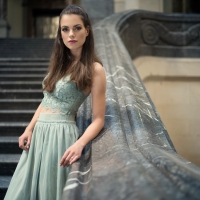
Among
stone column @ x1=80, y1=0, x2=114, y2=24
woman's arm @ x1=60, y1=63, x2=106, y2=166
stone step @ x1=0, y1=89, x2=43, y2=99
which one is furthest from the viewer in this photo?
stone column @ x1=80, y1=0, x2=114, y2=24

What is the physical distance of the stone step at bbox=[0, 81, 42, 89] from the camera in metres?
4.06

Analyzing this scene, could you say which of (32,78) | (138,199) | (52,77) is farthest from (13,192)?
(32,78)

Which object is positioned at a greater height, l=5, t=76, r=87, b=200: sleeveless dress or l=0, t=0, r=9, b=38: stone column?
l=0, t=0, r=9, b=38: stone column

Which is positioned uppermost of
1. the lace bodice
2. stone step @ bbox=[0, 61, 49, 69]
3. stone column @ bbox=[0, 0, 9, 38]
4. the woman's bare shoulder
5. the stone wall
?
stone column @ bbox=[0, 0, 9, 38]

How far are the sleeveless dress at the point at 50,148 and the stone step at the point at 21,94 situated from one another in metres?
2.05

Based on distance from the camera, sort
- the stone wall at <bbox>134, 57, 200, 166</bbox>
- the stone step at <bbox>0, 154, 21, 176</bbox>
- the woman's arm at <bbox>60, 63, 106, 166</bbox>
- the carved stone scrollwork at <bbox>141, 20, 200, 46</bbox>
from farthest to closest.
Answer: the stone wall at <bbox>134, 57, 200, 166</bbox>
the carved stone scrollwork at <bbox>141, 20, 200, 46</bbox>
the stone step at <bbox>0, 154, 21, 176</bbox>
the woman's arm at <bbox>60, 63, 106, 166</bbox>

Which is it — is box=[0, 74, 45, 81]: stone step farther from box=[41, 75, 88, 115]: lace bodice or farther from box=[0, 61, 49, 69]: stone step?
box=[41, 75, 88, 115]: lace bodice

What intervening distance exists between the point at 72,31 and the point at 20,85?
2588 mm

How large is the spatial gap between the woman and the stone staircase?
664 mm

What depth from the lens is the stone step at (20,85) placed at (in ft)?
13.3

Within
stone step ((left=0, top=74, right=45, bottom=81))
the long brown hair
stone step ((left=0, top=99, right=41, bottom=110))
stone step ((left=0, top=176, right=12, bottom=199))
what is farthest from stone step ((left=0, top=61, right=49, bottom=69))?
the long brown hair

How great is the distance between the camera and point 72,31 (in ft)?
5.39

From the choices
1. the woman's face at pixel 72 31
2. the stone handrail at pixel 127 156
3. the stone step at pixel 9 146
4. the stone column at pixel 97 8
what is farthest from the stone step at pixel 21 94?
the stone column at pixel 97 8

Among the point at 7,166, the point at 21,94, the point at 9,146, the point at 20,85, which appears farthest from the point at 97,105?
the point at 20,85
